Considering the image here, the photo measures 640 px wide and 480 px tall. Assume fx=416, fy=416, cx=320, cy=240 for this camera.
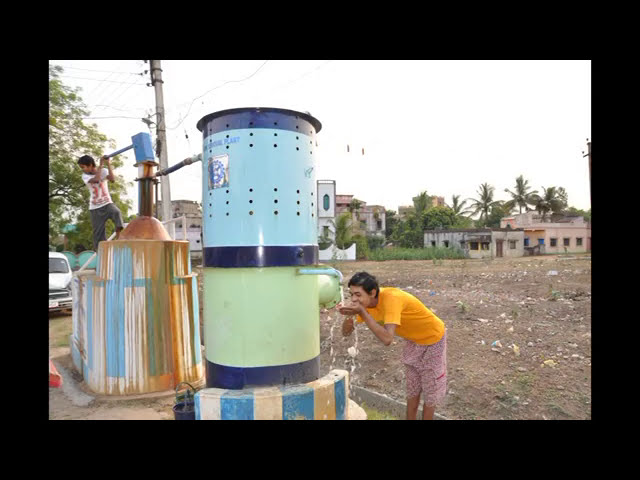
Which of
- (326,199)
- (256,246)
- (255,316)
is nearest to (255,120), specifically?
(256,246)

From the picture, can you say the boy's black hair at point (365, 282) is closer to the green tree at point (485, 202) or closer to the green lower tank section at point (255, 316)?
the green lower tank section at point (255, 316)

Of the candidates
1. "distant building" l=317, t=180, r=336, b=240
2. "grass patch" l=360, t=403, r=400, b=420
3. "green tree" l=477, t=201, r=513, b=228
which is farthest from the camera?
"green tree" l=477, t=201, r=513, b=228

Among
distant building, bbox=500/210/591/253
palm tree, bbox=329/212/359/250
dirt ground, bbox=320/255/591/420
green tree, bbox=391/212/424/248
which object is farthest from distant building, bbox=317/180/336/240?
dirt ground, bbox=320/255/591/420

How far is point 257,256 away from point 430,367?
1.68 metres

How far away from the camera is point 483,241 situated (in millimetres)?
31938

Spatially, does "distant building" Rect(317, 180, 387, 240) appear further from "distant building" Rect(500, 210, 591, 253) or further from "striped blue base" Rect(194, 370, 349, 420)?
"striped blue base" Rect(194, 370, 349, 420)

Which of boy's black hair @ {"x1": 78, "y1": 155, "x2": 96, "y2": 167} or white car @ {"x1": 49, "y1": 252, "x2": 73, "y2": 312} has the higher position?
boy's black hair @ {"x1": 78, "y1": 155, "x2": 96, "y2": 167}

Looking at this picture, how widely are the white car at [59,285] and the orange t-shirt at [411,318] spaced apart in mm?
8274

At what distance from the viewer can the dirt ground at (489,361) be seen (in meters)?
4.63

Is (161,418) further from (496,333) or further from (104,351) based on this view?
(496,333)

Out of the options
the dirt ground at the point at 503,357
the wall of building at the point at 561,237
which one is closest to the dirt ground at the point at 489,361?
the dirt ground at the point at 503,357

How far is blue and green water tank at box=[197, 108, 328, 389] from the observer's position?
2609mm

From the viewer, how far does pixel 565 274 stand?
14531 millimetres

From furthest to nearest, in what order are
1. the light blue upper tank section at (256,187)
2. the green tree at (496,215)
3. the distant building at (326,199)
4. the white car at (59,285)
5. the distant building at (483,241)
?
the green tree at (496,215) → the distant building at (483,241) → the distant building at (326,199) → the white car at (59,285) → the light blue upper tank section at (256,187)
